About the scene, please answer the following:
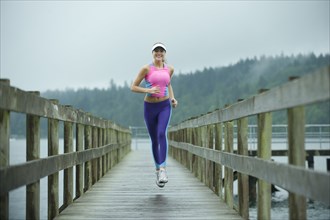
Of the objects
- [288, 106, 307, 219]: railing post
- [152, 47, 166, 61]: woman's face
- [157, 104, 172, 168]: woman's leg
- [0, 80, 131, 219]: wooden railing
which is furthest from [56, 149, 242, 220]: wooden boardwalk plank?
[288, 106, 307, 219]: railing post

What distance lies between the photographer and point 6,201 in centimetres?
390

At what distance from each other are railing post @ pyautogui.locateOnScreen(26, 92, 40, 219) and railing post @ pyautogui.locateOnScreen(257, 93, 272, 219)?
5.55ft

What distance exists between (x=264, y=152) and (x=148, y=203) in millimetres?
2477

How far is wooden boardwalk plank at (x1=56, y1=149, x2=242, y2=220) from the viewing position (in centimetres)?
588

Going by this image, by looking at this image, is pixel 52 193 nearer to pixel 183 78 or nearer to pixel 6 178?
pixel 6 178

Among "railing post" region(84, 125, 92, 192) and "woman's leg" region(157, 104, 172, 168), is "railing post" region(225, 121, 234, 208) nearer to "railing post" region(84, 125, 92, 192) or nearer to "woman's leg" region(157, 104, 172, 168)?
"woman's leg" region(157, 104, 172, 168)

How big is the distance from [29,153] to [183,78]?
486 feet

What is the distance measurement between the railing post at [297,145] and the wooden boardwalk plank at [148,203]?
6.32 ft

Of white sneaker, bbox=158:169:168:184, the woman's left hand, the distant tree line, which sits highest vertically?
the distant tree line

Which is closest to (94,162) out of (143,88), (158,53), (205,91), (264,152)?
(143,88)

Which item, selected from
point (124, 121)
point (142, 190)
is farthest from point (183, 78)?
point (142, 190)

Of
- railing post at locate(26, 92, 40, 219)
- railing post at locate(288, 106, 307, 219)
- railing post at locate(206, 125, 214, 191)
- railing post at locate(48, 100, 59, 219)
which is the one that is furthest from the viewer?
railing post at locate(206, 125, 214, 191)

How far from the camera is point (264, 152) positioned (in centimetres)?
471

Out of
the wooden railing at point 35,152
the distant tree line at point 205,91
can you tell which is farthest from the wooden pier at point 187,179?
the distant tree line at point 205,91
